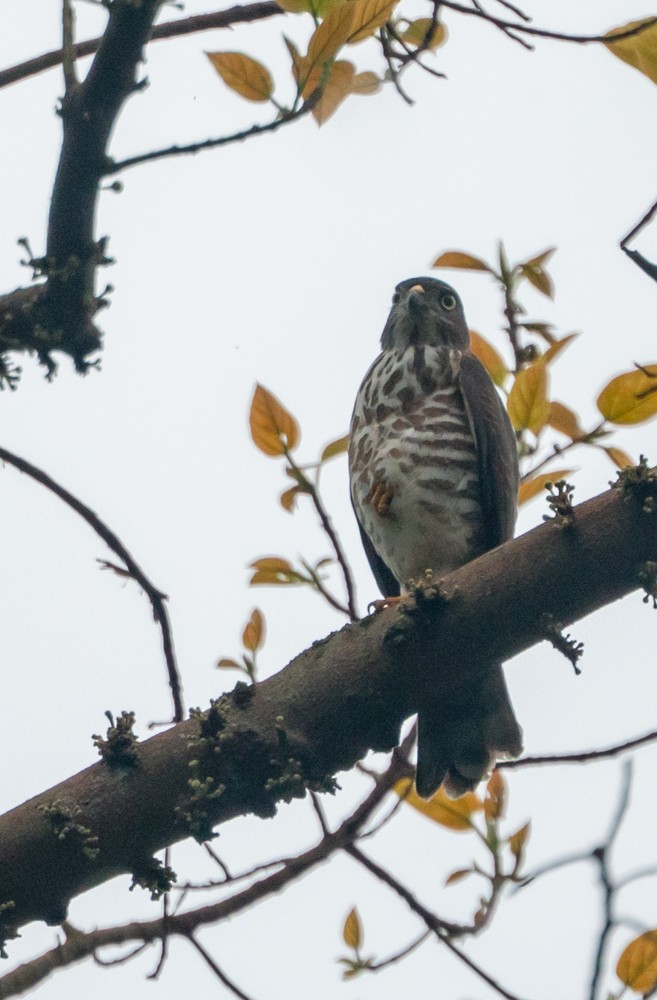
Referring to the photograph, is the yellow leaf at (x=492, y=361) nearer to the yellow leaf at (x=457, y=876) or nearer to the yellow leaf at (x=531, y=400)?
the yellow leaf at (x=531, y=400)

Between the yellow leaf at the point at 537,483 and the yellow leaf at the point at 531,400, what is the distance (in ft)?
0.43

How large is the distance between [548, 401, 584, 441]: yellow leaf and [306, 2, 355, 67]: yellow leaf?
122 centimetres

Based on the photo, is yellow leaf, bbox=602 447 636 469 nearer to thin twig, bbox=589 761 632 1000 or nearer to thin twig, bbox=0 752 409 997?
thin twig, bbox=0 752 409 997

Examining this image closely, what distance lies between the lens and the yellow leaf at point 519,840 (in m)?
3.26

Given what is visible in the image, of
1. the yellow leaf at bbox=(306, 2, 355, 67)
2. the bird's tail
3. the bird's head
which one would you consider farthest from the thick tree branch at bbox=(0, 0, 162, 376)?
the bird's head

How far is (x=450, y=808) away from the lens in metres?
3.50

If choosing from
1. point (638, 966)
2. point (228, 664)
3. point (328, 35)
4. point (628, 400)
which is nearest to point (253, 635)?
point (228, 664)

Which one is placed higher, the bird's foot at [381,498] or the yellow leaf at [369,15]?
the bird's foot at [381,498]

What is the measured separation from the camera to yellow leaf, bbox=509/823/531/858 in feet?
10.7

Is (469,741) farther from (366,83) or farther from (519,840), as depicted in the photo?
(366,83)

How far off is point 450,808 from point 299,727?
0.92 metres

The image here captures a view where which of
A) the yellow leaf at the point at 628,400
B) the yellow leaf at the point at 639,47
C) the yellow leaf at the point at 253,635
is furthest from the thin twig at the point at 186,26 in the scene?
the yellow leaf at the point at 253,635

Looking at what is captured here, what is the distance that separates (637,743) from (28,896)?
136 centimetres

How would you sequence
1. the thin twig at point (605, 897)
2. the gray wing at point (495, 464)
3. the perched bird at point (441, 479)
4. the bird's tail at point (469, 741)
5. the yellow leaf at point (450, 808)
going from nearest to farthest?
1. the thin twig at point (605, 897)
2. the yellow leaf at point (450, 808)
3. the bird's tail at point (469, 741)
4. the perched bird at point (441, 479)
5. the gray wing at point (495, 464)
